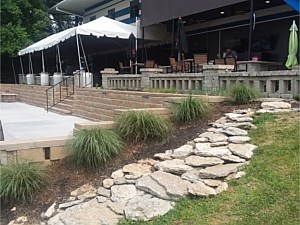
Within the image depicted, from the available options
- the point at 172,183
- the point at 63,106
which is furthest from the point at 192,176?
the point at 63,106

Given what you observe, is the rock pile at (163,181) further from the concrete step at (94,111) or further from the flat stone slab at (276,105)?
the concrete step at (94,111)

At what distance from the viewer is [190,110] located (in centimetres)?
611

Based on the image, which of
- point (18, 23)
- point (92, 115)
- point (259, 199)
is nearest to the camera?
point (259, 199)

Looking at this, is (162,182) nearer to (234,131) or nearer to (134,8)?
(234,131)

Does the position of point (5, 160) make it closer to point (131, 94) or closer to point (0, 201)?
point (0, 201)

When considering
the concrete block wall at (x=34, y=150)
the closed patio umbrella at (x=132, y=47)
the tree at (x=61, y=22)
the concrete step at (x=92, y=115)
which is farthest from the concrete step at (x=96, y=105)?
the tree at (x=61, y=22)

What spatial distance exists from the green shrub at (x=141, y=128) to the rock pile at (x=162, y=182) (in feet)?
1.62

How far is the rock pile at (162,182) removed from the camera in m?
4.10

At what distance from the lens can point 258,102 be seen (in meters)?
6.68

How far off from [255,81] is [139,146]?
318cm

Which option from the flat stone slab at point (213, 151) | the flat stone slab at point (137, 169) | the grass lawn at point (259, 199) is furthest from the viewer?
the flat stone slab at point (137, 169)

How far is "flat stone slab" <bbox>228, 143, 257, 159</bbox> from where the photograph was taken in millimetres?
4652

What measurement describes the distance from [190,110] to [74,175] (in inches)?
83.9

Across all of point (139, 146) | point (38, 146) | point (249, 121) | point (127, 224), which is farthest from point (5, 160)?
point (249, 121)
